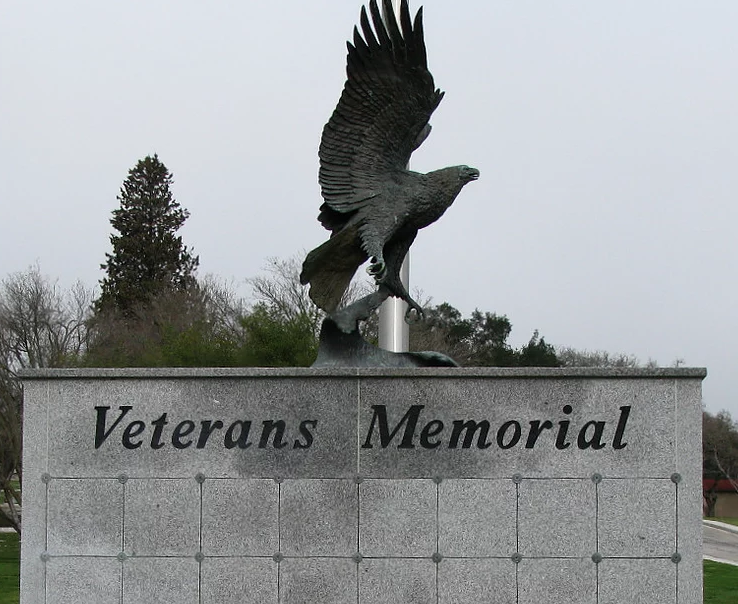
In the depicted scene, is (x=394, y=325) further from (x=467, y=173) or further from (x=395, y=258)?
(x=467, y=173)

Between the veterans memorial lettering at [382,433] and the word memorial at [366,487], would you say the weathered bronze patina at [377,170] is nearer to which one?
the veterans memorial lettering at [382,433]

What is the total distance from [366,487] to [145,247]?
40.8m

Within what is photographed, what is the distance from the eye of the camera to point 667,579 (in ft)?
27.7

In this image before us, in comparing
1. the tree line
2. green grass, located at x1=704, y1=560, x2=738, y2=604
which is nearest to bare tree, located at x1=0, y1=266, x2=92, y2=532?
the tree line

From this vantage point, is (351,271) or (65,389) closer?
(65,389)

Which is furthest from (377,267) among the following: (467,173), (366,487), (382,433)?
(366,487)

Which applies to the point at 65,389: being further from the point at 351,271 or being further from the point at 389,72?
the point at 389,72

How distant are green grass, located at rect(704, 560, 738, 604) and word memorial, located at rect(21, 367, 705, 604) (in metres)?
13.3

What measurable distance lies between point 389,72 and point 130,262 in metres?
40.4

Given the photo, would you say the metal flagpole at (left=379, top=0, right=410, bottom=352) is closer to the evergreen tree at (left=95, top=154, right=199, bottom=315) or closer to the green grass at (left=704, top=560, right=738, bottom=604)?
the green grass at (left=704, top=560, right=738, bottom=604)

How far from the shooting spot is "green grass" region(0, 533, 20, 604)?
21756mm

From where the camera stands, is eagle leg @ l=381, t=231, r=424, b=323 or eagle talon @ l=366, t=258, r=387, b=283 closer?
eagle talon @ l=366, t=258, r=387, b=283

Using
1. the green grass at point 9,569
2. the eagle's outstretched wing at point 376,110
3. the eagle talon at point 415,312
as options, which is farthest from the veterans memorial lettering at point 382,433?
the green grass at point 9,569

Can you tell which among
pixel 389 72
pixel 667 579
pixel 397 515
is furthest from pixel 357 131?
pixel 667 579
